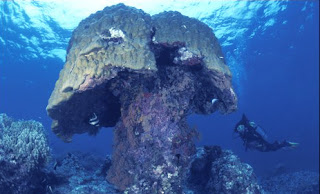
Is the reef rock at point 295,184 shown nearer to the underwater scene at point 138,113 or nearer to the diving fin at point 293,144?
the diving fin at point 293,144

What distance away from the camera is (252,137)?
12.0 m

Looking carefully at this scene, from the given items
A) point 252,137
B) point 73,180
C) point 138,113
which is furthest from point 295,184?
point 73,180

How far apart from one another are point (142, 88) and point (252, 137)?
7.37 meters

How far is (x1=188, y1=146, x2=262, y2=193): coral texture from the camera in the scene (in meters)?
7.68

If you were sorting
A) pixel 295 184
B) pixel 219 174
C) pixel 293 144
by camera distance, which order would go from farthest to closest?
pixel 295 184 < pixel 293 144 < pixel 219 174

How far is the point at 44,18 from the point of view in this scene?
2048 cm

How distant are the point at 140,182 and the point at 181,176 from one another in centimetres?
107

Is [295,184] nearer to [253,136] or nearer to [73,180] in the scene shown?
[253,136]

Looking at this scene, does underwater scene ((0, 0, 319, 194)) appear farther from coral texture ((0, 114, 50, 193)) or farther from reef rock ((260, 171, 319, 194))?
reef rock ((260, 171, 319, 194))

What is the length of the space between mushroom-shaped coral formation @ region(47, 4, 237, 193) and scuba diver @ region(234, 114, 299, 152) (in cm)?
414

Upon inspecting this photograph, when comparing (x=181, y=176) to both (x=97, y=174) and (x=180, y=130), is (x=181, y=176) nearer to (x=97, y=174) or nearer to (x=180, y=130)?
(x=180, y=130)

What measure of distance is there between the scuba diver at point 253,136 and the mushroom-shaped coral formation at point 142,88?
414 cm

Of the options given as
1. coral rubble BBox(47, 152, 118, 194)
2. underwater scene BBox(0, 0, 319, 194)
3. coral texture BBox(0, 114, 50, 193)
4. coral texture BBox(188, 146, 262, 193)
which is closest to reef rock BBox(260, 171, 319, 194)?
underwater scene BBox(0, 0, 319, 194)

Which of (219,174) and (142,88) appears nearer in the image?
(142,88)
